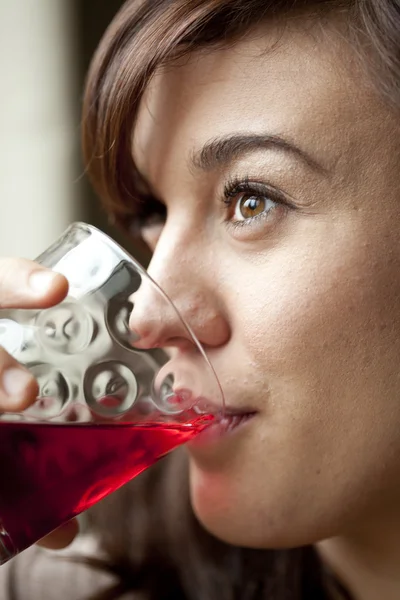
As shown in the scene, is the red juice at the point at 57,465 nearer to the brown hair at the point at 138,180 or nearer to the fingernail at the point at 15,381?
the fingernail at the point at 15,381

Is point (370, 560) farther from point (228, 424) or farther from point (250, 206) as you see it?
point (250, 206)

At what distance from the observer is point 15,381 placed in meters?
0.75

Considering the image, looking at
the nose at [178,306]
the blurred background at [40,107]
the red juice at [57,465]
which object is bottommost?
the red juice at [57,465]

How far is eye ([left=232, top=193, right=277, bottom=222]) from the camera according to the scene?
91 centimetres

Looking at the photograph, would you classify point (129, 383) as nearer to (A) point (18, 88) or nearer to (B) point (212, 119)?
(B) point (212, 119)

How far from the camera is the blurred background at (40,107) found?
73.9 inches

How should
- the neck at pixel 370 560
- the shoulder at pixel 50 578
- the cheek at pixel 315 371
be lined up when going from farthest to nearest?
the shoulder at pixel 50 578
the neck at pixel 370 560
the cheek at pixel 315 371

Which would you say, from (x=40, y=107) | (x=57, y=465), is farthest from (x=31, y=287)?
(x=40, y=107)

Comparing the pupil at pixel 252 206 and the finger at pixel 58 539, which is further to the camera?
the finger at pixel 58 539

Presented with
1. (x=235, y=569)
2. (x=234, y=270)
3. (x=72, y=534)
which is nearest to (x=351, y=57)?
(x=234, y=270)

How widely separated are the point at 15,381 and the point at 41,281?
0.10 meters

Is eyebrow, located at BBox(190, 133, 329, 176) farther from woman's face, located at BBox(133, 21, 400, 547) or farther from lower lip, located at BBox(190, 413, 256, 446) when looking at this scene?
lower lip, located at BBox(190, 413, 256, 446)

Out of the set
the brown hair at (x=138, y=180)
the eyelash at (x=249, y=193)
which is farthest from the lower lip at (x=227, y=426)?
the brown hair at (x=138, y=180)

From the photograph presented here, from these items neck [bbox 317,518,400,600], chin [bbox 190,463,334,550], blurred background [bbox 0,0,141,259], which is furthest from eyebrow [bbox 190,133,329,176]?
blurred background [bbox 0,0,141,259]
